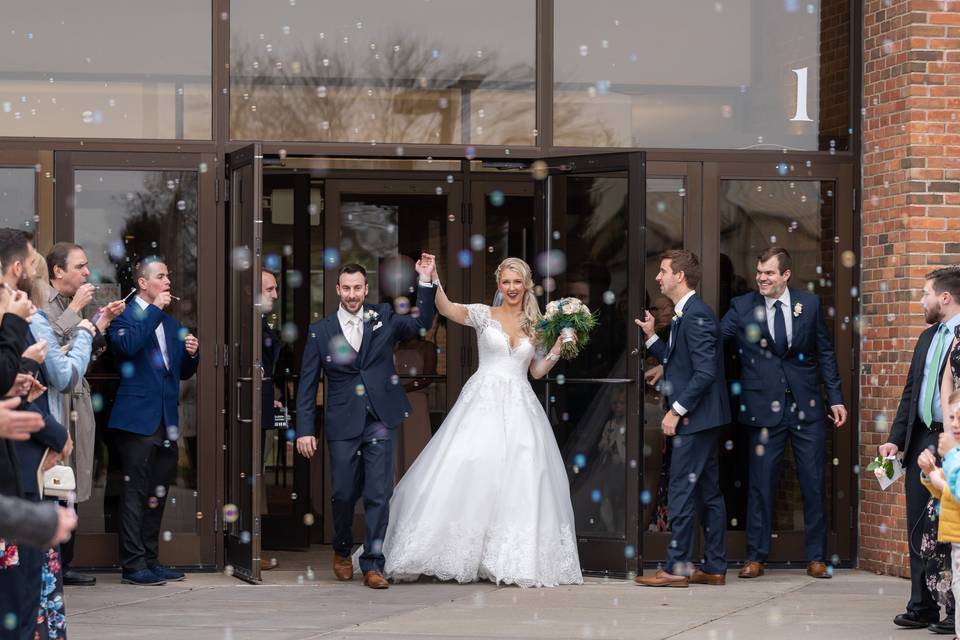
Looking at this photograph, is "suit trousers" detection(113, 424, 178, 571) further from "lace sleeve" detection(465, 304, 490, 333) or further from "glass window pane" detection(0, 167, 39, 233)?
"lace sleeve" detection(465, 304, 490, 333)

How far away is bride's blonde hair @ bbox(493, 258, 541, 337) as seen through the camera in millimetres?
9320

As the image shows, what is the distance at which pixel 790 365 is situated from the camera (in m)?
9.33

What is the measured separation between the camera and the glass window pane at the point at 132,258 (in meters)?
9.40

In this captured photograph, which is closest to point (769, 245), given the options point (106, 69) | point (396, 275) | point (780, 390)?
point (780, 390)

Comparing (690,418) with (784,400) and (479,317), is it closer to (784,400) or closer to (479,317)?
(784,400)

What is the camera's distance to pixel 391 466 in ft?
29.9

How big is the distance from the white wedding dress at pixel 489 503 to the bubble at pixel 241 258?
1.59 meters

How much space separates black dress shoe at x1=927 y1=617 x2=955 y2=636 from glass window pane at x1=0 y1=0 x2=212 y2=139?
530cm

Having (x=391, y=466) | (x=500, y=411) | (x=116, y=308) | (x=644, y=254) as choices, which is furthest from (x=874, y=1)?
(x=116, y=308)

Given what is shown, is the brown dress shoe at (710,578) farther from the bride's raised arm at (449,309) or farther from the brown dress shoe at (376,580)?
the bride's raised arm at (449,309)

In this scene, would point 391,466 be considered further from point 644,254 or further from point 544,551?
point 644,254

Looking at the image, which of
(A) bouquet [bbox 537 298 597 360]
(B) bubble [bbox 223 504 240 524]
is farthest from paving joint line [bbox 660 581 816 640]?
(B) bubble [bbox 223 504 240 524]

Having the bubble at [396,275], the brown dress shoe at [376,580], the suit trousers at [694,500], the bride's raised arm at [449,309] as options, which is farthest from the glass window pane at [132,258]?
the suit trousers at [694,500]

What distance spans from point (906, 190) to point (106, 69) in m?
5.15
